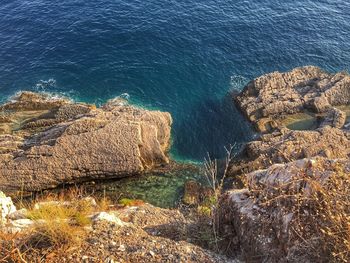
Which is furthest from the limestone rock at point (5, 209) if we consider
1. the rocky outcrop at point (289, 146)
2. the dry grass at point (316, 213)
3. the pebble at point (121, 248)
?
the rocky outcrop at point (289, 146)

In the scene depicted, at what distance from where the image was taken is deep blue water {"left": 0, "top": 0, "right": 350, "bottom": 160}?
37719mm

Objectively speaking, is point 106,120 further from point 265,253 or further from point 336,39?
point 336,39

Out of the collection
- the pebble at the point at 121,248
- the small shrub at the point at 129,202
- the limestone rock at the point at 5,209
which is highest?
the pebble at the point at 121,248

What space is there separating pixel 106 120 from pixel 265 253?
1920cm

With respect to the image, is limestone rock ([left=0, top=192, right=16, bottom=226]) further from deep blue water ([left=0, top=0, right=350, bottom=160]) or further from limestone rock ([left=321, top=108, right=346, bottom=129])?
limestone rock ([left=321, top=108, right=346, bottom=129])

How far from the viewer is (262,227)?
38.2 ft

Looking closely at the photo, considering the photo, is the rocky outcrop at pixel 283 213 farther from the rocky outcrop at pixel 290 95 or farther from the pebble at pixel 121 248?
the rocky outcrop at pixel 290 95

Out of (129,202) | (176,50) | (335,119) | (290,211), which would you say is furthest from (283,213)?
(176,50)

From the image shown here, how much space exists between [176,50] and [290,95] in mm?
14363

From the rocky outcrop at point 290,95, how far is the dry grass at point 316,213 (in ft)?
73.3

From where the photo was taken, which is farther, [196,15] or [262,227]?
[196,15]

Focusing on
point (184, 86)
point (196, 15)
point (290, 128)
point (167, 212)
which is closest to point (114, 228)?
point (167, 212)

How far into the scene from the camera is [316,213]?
33.8 feet

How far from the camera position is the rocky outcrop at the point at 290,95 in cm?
3403
